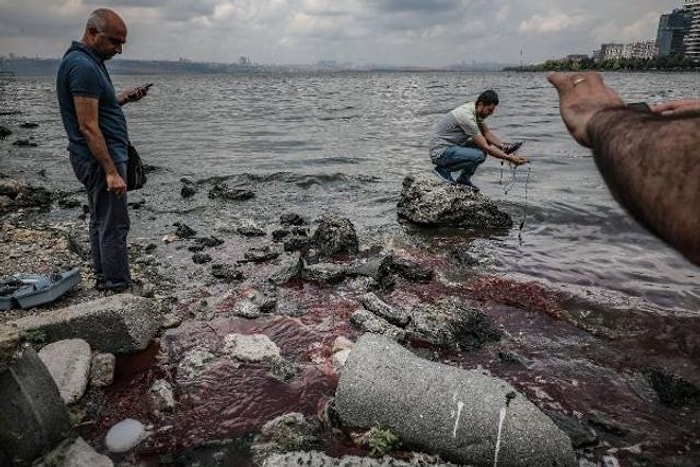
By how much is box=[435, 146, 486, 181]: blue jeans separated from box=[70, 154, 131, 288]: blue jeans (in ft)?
23.8

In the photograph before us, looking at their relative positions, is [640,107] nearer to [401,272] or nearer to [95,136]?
[95,136]

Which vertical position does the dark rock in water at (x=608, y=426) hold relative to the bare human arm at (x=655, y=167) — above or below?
below

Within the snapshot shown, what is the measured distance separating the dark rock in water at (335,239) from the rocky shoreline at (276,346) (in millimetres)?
23

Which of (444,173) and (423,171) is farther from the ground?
(444,173)

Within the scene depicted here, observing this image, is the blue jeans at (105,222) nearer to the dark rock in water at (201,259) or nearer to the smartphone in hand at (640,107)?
the dark rock in water at (201,259)

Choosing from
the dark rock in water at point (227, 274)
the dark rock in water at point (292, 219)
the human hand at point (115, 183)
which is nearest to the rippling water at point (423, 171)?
the dark rock in water at point (292, 219)

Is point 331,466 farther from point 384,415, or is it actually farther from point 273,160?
point 273,160

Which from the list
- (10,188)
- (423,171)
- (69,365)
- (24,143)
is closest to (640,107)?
(69,365)

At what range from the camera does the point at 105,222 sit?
571cm

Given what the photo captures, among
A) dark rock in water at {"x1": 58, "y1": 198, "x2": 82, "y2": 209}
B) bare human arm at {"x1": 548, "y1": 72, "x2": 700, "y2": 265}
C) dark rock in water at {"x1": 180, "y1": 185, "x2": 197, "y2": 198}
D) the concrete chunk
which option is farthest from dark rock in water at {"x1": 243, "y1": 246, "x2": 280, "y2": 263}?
bare human arm at {"x1": 548, "y1": 72, "x2": 700, "y2": 265}

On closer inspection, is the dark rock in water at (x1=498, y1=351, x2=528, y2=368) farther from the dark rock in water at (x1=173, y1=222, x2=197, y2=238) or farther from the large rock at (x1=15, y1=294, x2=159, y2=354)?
the dark rock in water at (x1=173, y1=222, x2=197, y2=238)

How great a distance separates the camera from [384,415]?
11.8ft

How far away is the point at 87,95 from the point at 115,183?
3.10 feet

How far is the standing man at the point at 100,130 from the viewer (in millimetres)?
5059
